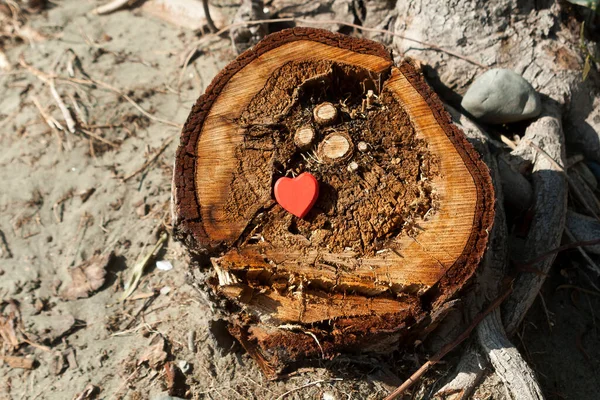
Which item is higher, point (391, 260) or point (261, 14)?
point (261, 14)

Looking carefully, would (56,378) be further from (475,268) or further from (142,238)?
(475,268)

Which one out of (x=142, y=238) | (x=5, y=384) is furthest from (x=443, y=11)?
(x=5, y=384)

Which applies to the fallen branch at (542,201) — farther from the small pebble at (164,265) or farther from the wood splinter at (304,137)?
the small pebble at (164,265)

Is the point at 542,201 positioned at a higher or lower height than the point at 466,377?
higher

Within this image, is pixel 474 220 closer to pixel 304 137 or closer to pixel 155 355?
pixel 304 137

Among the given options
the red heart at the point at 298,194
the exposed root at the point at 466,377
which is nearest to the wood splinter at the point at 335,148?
the red heart at the point at 298,194

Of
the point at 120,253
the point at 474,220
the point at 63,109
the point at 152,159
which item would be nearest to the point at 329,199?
the point at 474,220

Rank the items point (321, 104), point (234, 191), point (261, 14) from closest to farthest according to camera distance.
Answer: point (234, 191)
point (321, 104)
point (261, 14)
